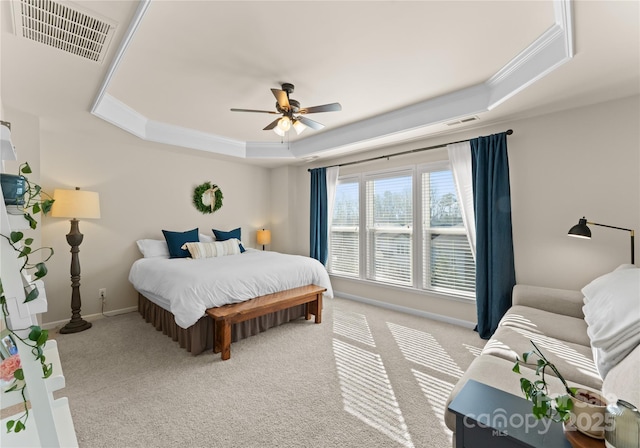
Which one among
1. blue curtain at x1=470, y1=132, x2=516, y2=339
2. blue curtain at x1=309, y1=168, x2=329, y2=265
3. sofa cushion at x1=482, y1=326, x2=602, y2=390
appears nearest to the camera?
sofa cushion at x1=482, y1=326, x2=602, y2=390

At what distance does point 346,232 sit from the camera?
189 inches

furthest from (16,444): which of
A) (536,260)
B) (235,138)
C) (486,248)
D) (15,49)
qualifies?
(235,138)

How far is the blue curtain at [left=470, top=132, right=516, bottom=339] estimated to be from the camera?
3023 mm

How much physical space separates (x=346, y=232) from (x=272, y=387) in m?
2.98

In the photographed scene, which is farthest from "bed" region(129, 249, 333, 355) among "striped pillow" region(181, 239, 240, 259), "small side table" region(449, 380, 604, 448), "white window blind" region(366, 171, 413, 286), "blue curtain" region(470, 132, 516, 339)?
"small side table" region(449, 380, 604, 448)

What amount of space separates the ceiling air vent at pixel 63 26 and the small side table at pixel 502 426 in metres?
2.75

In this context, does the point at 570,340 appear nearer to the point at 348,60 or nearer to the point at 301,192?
the point at 348,60

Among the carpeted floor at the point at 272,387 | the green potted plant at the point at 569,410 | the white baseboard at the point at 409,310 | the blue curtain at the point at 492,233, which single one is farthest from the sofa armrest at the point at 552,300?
the green potted plant at the point at 569,410

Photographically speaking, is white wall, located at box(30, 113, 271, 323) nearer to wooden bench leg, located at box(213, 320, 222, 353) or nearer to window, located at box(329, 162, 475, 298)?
wooden bench leg, located at box(213, 320, 222, 353)

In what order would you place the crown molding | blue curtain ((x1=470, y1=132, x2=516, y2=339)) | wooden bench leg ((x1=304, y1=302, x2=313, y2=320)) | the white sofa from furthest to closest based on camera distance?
1. wooden bench leg ((x1=304, y1=302, x2=313, y2=320))
2. blue curtain ((x1=470, y1=132, x2=516, y2=339))
3. the crown molding
4. the white sofa

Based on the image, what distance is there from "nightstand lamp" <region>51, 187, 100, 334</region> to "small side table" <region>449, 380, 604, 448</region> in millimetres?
4027

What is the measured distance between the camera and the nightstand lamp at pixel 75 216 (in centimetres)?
314

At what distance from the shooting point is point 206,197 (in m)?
4.82

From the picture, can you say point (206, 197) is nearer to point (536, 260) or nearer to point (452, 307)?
point (452, 307)
